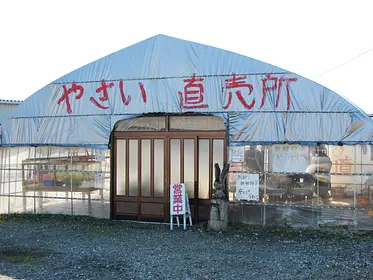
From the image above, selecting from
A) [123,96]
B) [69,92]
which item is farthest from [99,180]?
[69,92]

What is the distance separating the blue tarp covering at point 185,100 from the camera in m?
8.48

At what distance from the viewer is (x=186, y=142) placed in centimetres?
945

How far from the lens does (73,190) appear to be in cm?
1012

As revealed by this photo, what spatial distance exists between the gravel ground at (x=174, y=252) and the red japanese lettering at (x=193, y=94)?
2.80m

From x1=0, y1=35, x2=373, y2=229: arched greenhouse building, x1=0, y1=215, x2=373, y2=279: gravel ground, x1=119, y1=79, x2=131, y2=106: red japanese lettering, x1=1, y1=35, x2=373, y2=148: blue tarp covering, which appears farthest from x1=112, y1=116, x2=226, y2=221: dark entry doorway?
x1=0, y1=215, x2=373, y2=279: gravel ground

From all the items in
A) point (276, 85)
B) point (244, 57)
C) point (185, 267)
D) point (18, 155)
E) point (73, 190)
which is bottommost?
point (185, 267)

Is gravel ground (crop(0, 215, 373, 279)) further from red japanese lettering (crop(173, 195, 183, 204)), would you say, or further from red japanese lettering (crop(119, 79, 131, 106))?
red japanese lettering (crop(119, 79, 131, 106))

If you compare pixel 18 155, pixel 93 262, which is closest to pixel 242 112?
pixel 93 262

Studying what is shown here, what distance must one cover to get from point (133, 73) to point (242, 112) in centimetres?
287

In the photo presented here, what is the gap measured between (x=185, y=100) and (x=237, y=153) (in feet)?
5.65

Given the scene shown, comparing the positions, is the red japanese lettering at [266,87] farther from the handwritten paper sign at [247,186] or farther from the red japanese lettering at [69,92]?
the red japanese lettering at [69,92]

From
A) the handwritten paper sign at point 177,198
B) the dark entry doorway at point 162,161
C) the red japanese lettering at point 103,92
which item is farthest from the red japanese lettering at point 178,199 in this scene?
the red japanese lettering at point 103,92

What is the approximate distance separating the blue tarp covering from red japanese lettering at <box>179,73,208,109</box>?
0.02 metres

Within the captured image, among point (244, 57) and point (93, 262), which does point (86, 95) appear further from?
point (93, 262)
